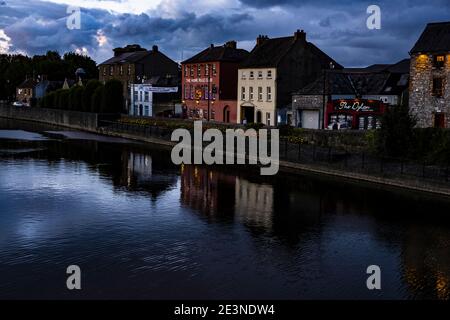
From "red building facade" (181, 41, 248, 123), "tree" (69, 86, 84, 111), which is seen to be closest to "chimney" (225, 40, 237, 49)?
"red building facade" (181, 41, 248, 123)

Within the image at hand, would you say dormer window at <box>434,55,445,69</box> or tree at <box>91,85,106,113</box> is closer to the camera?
dormer window at <box>434,55,445,69</box>

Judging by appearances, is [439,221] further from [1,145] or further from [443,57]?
[1,145]

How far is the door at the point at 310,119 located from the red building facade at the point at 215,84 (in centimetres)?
1423

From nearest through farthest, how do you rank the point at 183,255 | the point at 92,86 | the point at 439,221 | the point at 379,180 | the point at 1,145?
the point at 183,255, the point at 439,221, the point at 379,180, the point at 1,145, the point at 92,86

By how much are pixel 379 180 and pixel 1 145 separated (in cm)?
4789

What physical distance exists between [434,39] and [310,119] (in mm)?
16575

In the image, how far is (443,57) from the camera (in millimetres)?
50719

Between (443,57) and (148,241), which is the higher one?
(443,57)

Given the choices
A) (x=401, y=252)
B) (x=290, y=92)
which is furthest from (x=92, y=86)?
(x=401, y=252)

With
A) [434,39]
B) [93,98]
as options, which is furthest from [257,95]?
[93,98]

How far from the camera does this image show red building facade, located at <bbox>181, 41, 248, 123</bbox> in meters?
80.4

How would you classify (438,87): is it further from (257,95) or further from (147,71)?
(147,71)

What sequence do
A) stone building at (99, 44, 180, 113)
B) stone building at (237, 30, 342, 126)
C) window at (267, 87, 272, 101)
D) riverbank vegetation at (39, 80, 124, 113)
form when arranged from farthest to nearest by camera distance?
1. stone building at (99, 44, 180, 113)
2. riverbank vegetation at (39, 80, 124, 113)
3. window at (267, 87, 272, 101)
4. stone building at (237, 30, 342, 126)

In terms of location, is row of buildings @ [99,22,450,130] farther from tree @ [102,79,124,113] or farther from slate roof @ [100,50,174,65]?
tree @ [102,79,124,113]
